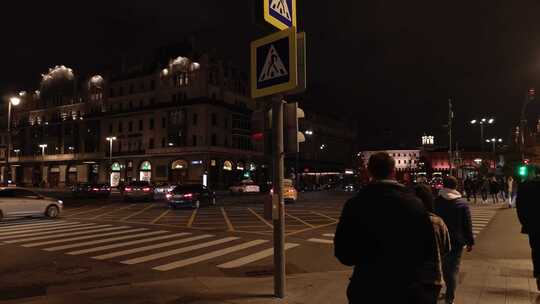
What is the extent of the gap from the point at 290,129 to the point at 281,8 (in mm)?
1873

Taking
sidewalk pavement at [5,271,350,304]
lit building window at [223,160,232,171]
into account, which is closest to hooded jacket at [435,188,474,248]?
sidewalk pavement at [5,271,350,304]

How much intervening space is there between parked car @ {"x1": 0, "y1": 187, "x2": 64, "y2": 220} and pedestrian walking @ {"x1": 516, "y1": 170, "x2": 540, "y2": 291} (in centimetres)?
2068

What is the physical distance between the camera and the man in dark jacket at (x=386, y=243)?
3.00m

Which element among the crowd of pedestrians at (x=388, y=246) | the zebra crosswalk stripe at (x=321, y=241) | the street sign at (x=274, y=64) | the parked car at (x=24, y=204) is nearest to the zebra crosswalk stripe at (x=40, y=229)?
the parked car at (x=24, y=204)

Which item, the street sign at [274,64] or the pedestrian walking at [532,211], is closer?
the pedestrian walking at [532,211]

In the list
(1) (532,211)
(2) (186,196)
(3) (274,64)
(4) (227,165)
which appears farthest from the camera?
(4) (227,165)

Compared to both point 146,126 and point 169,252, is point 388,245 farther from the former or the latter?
point 146,126

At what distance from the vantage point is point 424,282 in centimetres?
309

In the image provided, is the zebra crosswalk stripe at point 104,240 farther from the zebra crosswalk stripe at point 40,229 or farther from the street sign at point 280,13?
the street sign at point 280,13

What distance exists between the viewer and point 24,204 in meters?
20.4

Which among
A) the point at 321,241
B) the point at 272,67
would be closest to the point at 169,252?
the point at 321,241

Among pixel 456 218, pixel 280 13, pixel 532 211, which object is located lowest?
pixel 456 218

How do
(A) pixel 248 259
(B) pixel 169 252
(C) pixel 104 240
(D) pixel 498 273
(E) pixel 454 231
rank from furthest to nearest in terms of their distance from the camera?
(C) pixel 104 240
(B) pixel 169 252
(A) pixel 248 259
(D) pixel 498 273
(E) pixel 454 231

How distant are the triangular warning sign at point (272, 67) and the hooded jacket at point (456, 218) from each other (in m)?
3.02
